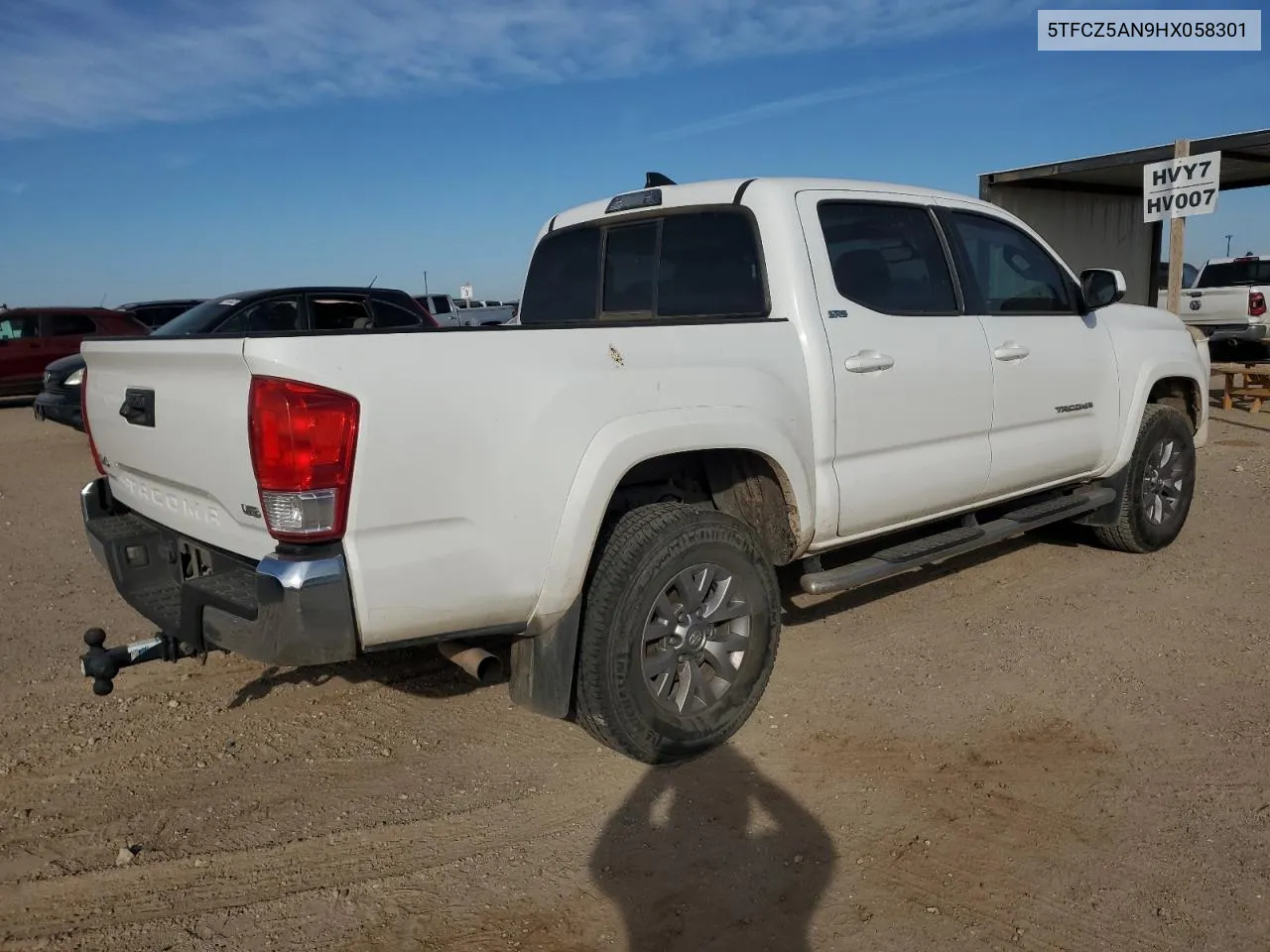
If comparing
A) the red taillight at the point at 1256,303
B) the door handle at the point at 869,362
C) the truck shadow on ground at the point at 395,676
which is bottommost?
the truck shadow on ground at the point at 395,676

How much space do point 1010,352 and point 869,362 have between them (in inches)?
41.8

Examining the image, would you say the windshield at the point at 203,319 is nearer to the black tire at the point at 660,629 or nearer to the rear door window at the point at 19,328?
the black tire at the point at 660,629

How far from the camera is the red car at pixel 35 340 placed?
17.5 meters

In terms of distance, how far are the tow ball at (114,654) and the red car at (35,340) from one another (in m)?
16.6

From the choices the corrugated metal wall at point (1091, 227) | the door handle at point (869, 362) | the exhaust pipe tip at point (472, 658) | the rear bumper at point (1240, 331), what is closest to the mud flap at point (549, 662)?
the exhaust pipe tip at point (472, 658)

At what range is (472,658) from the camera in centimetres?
301

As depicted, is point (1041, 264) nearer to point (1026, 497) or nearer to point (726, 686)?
point (1026, 497)

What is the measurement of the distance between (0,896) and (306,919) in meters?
0.90

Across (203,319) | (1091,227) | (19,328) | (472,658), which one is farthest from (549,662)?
A: (1091,227)

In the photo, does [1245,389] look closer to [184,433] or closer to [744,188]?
[744,188]

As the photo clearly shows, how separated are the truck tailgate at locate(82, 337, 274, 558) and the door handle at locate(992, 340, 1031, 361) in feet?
10.7

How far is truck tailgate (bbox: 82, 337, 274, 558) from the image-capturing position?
8.77 ft

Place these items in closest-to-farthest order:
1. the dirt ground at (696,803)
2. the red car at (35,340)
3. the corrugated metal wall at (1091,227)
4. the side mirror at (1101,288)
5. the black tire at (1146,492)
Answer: the dirt ground at (696,803) < the side mirror at (1101,288) < the black tire at (1146,492) < the red car at (35,340) < the corrugated metal wall at (1091,227)

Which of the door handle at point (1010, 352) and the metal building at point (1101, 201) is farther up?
the metal building at point (1101, 201)
